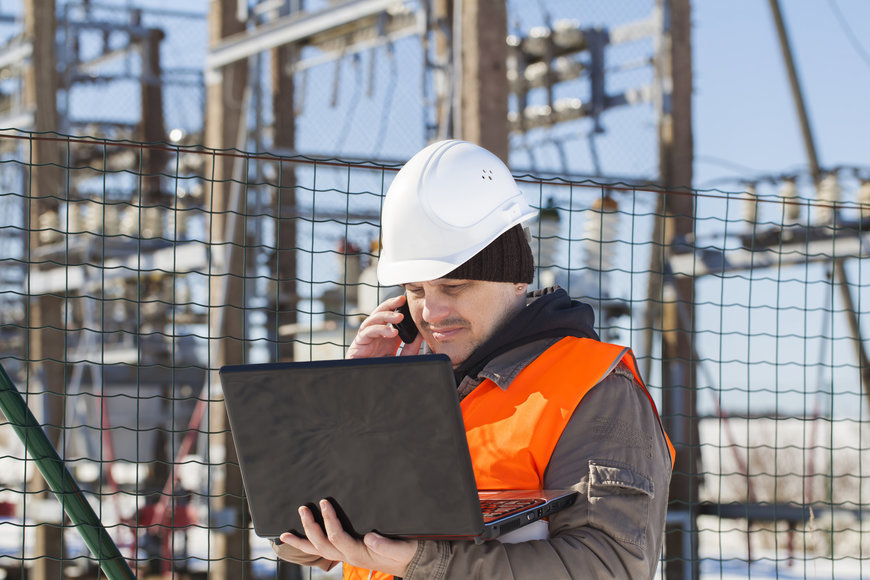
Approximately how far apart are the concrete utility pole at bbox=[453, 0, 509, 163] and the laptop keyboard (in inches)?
165

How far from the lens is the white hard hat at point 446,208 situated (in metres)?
2.34

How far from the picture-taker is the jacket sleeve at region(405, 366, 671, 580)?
6.05 feet

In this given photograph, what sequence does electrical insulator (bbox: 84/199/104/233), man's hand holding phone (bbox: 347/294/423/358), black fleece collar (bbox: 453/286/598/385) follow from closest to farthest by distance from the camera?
black fleece collar (bbox: 453/286/598/385) → man's hand holding phone (bbox: 347/294/423/358) → electrical insulator (bbox: 84/199/104/233)

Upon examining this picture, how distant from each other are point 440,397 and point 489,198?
0.75 metres

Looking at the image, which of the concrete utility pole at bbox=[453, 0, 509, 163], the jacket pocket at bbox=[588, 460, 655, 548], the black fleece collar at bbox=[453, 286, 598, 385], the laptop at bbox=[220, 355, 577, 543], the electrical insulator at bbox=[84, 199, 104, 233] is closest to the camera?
the laptop at bbox=[220, 355, 577, 543]

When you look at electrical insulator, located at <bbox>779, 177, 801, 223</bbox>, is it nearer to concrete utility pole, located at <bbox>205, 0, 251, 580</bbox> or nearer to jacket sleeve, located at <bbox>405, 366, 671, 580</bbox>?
concrete utility pole, located at <bbox>205, 0, 251, 580</bbox>

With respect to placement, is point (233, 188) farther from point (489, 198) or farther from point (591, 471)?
point (591, 471)

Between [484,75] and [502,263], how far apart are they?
3.89 m

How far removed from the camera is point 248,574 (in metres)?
9.07

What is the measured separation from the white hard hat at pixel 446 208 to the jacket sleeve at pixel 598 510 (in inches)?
18.5

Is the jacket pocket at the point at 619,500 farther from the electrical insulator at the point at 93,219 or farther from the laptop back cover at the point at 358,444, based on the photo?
the electrical insulator at the point at 93,219

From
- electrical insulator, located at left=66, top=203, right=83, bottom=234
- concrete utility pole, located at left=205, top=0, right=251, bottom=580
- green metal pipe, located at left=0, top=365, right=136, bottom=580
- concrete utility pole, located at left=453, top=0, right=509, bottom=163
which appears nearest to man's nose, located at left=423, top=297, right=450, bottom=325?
green metal pipe, located at left=0, top=365, right=136, bottom=580

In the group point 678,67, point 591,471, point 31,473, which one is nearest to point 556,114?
point 678,67

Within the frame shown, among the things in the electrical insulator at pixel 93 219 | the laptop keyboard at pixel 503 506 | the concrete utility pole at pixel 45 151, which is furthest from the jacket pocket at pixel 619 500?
the electrical insulator at pixel 93 219
